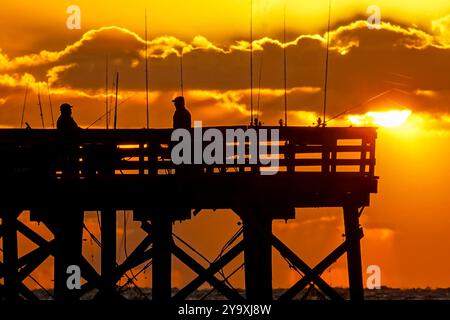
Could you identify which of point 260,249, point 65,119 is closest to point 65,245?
point 65,119

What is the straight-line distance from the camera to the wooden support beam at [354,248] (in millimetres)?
35688

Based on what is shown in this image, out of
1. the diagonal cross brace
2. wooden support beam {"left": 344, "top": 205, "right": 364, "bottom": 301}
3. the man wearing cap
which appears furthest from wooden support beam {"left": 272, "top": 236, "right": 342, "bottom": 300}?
the man wearing cap

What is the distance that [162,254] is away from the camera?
35594 millimetres

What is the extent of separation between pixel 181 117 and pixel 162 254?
3701 millimetres

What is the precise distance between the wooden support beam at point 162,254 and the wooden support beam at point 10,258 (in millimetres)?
3783

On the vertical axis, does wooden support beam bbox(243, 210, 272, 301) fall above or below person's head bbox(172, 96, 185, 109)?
below

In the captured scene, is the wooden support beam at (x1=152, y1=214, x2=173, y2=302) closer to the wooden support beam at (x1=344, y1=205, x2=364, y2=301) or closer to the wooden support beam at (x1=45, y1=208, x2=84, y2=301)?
the wooden support beam at (x1=45, y1=208, x2=84, y2=301)

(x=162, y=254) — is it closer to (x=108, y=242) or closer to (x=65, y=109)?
(x=108, y=242)

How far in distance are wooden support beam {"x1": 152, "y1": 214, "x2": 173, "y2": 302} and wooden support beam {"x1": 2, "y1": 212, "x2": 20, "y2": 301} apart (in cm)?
378

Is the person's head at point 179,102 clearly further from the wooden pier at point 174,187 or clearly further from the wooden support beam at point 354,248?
the wooden support beam at point 354,248

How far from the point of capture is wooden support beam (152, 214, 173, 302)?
35500 mm

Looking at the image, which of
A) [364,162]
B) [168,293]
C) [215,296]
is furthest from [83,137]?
[215,296]

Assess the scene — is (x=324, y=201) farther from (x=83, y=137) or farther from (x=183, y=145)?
(x=83, y=137)

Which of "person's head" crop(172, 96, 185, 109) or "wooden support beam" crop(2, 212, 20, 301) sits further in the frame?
"wooden support beam" crop(2, 212, 20, 301)
